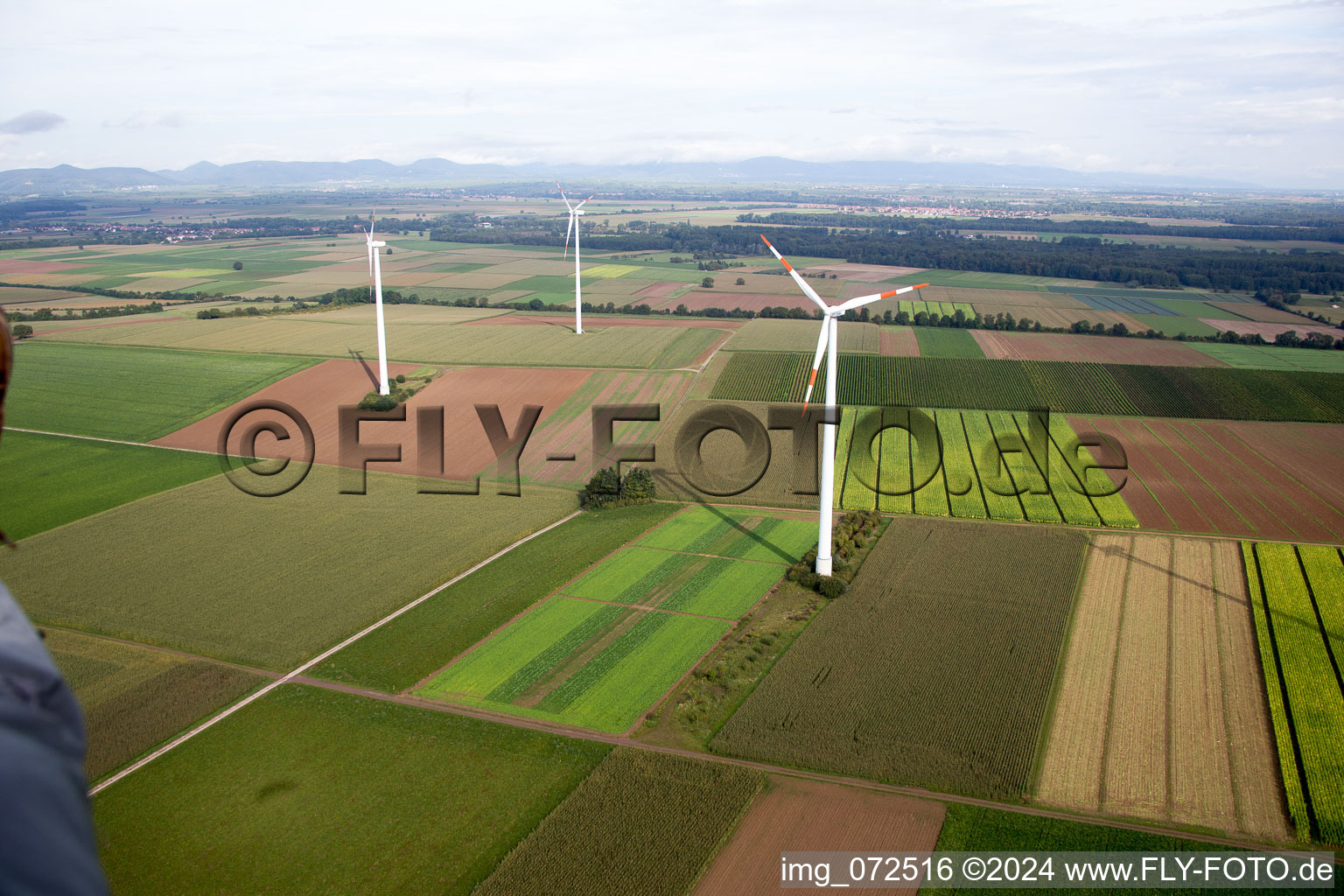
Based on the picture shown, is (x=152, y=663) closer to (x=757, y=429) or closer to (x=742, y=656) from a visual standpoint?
(x=742, y=656)

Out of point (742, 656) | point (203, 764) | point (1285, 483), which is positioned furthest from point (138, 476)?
point (1285, 483)

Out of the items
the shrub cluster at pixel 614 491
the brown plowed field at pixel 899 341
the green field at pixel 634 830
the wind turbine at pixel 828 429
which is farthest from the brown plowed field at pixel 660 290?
the green field at pixel 634 830

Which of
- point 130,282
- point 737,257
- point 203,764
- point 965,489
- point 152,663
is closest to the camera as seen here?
point 203,764

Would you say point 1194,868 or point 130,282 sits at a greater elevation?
point 130,282

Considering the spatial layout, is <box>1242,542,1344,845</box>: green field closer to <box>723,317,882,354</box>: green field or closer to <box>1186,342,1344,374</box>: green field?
<box>1186,342,1344,374</box>: green field

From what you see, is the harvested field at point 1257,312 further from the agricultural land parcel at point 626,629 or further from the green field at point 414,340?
the agricultural land parcel at point 626,629

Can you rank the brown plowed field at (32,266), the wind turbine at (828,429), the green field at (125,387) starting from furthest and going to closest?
the brown plowed field at (32,266)
the green field at (125,387)
the wind turbine at (828,429)
